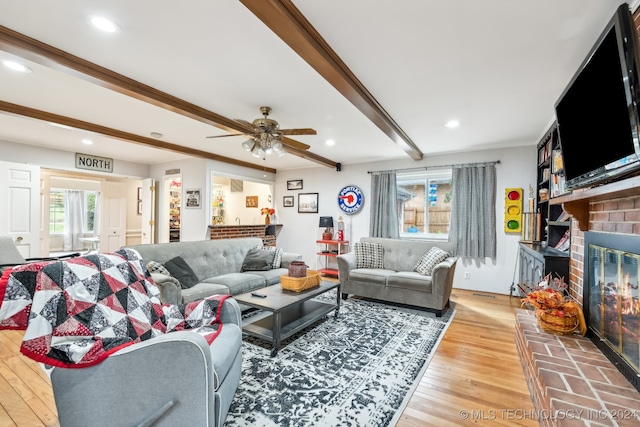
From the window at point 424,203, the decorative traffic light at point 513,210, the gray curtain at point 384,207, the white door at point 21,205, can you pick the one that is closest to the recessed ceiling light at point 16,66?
the white door at point 21,205

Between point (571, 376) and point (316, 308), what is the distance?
82.6 inches

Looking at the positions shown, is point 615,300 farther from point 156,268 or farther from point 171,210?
point 171,210

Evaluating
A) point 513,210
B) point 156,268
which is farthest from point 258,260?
point 513,210

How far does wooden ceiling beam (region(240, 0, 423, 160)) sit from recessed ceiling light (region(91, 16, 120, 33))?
91cm

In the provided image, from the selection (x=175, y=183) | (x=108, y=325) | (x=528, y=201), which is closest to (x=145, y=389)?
(x=108, y=325)

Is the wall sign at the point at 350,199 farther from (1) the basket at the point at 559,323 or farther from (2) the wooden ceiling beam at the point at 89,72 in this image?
(1) the basket at the point at 559,323

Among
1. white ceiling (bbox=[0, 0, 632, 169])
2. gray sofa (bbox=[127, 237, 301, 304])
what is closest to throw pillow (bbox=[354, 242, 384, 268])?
gray sofa (bbox=[127, 237, 301, 304])

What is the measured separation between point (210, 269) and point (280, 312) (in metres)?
1.53

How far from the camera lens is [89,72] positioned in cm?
212

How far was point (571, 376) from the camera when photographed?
152 cm

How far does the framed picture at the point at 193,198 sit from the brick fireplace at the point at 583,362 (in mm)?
4899

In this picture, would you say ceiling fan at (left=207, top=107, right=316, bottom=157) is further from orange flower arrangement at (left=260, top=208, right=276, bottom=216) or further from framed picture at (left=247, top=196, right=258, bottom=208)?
framed picture at (left=247, top=196, right=258, bottom=208)

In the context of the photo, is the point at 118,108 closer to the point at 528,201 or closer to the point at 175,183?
the point at 175,183

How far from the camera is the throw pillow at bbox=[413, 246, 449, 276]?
12.2ft
